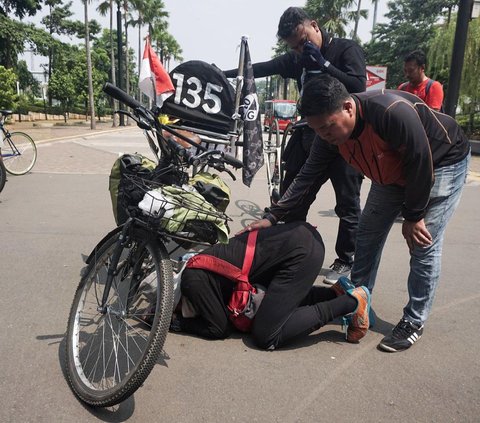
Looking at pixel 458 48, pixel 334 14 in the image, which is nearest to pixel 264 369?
pixel 458 48

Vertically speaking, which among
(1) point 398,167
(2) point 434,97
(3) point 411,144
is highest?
(2) point 434,97

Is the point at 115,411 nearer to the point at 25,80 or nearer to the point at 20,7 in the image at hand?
the point at 20,7

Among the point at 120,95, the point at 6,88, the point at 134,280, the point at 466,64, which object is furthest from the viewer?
the point at 6,88

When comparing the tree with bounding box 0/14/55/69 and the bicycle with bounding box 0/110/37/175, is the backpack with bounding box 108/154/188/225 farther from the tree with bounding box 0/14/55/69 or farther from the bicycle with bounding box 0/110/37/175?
the tree with bounding box 0/14/55/69

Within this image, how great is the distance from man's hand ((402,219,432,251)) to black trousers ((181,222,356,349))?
0.51m

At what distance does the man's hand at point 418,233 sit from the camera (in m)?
2.41

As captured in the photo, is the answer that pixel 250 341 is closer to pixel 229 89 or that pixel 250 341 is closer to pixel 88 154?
pixel 229 89

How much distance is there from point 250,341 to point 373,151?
1.36 metres

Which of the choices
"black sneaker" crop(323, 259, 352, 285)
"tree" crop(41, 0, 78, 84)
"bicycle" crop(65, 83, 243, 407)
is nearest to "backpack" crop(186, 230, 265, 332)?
"bicycle" crop(65, 83, 243, 407)

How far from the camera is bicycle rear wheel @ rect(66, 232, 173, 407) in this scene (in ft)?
6.59

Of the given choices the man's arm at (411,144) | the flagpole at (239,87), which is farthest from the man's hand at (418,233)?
the flagpole at (239,87)

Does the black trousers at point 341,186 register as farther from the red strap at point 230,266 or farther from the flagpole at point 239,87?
the red strap at point 230,266

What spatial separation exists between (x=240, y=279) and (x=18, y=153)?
23.1 feet

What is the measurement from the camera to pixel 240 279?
2629mm
